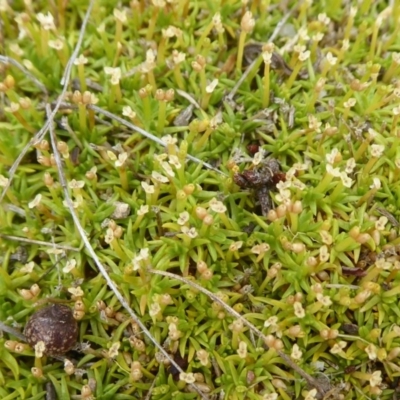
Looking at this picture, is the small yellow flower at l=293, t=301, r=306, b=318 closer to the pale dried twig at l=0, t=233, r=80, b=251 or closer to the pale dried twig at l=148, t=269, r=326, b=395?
the pale dried twig at l=148, t=269, r=326, b=395

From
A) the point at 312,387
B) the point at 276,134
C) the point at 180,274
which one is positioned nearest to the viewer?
the point at 312,387

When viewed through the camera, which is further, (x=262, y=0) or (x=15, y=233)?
(x=262, y=0)

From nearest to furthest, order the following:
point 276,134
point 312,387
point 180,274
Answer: point 312,387
point 180,274
point 276,134

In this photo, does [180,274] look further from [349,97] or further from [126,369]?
[349,97]

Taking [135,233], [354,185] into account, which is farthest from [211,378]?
[354,185]

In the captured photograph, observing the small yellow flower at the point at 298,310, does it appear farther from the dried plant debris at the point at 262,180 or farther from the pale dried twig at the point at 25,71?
the pale dried twig at the point at 25,71

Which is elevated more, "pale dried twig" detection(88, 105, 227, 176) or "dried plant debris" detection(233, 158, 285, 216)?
"dried plant debris" detection(233, 158, 285, 216)

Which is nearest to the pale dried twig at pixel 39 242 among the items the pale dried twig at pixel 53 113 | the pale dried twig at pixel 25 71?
the pale dried twig at pixel 53 113

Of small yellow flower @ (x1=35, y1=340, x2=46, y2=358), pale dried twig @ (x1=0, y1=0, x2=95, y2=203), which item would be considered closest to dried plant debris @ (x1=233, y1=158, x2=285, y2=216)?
pale dried twig @ (x1=0, y1=0, x2=95, y2=203)
